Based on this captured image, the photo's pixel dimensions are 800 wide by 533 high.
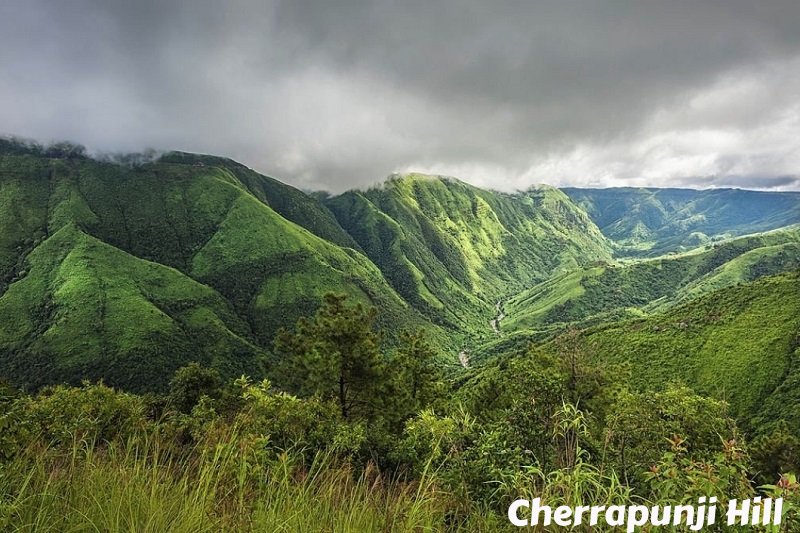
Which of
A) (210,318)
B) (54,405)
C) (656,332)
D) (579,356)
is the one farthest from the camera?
(210,318)

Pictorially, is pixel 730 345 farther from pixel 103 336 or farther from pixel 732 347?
pixel 103 336

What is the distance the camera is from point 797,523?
3289 millimetres

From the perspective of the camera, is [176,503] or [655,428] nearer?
[176,503]

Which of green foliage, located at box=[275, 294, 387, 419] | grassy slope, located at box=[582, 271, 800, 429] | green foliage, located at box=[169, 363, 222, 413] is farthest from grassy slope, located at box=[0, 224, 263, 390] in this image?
green foliage, located at box=[275, 294, 387, 419]

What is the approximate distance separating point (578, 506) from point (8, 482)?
3981mm

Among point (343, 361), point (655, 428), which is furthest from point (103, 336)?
point (655, 428)

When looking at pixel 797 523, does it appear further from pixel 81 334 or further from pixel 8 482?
pixel 81 334

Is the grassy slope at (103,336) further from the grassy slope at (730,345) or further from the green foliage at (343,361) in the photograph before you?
the green foliage at (343,361)

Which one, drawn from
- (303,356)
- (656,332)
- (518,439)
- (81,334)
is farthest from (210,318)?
(518,439)

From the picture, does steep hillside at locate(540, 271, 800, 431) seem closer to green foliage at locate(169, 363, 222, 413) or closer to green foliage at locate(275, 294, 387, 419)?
green foliage at locate(275, 294, 387, 419)

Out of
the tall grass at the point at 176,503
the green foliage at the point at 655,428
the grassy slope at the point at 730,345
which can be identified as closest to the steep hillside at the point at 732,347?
the grassy slope at the point at 730,345

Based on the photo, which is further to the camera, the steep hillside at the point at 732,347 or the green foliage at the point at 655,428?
the steep hillside at the point at 732,347

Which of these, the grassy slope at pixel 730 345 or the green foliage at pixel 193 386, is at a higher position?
the grassy slope at pixel 730 345

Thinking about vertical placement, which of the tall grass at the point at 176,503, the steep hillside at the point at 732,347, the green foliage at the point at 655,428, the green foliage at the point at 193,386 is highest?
the steep hillside at the point at 732,347
